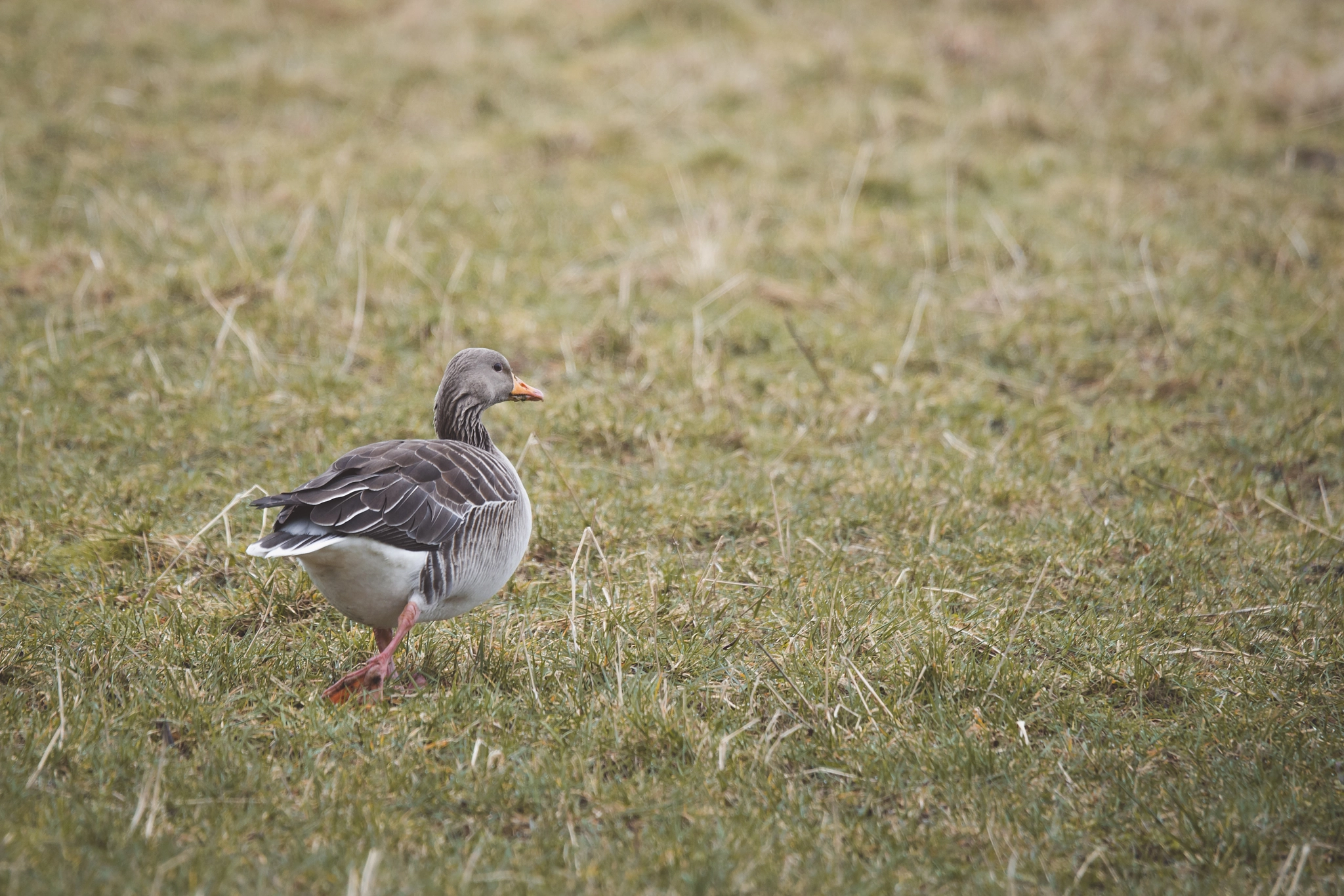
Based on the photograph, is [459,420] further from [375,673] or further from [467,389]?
[375,673]

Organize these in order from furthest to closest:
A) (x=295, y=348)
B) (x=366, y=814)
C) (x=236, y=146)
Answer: (x=236, y=146)
(x=295, y=348)
(x=366, y=814)

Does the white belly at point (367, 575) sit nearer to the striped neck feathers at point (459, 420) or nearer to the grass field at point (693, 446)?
the grass field at point (693, 446)

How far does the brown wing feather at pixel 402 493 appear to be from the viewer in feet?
13.5

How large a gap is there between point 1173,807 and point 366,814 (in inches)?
104

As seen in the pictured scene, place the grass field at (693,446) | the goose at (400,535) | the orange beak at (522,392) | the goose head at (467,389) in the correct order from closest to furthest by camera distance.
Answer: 1. the grass field at (693,446)
2. the goose at (400,535)
3. the goose head at (467,389)
4. the orange beak at (522,392)

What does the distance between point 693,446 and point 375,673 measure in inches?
126

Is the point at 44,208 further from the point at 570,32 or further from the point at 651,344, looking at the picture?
the point at 570,32

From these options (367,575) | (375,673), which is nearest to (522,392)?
(367,575)

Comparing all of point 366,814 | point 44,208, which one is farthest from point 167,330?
point 366,814

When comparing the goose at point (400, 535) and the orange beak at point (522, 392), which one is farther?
the orange beak at point (522, 392)

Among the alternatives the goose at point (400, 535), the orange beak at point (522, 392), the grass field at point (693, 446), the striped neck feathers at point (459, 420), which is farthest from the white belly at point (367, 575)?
the orange beak at point (522, 392)

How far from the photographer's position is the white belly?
4.14 meters

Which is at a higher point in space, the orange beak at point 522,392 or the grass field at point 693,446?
the orange beak at point 522,392

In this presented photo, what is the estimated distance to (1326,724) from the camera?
4367 mm
